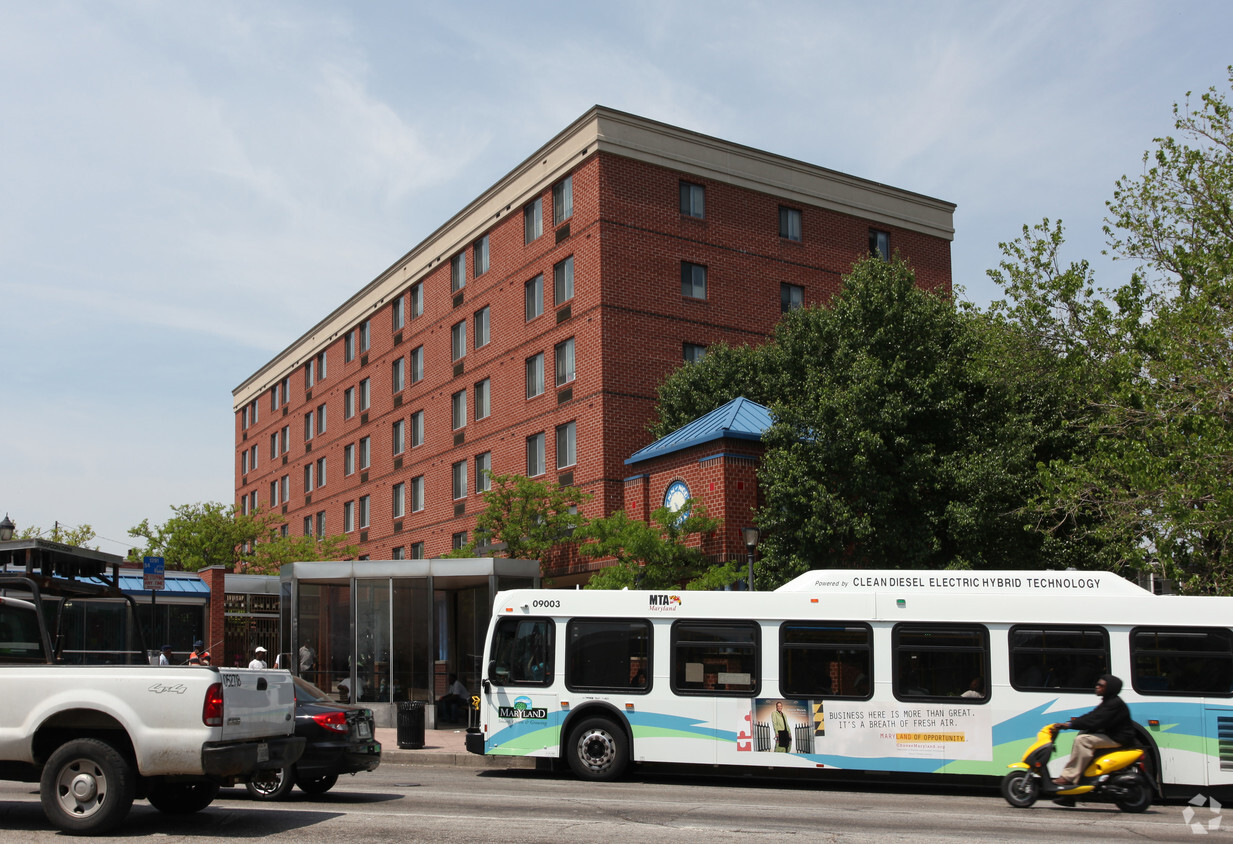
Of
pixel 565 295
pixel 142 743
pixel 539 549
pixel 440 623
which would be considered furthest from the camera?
pixel 565 295

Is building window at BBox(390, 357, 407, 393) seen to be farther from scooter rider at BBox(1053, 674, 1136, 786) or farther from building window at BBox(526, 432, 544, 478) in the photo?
scooter rider at BBox(1053, 674, 1136, 786)

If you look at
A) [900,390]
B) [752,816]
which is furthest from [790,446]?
[752,816]

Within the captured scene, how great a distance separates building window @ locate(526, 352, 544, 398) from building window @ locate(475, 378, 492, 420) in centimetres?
291

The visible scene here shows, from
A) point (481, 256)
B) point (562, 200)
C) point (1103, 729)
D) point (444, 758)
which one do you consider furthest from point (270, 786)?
point (481, 256)

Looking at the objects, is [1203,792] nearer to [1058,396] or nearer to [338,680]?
[1058,396]

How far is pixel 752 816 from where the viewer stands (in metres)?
12.1

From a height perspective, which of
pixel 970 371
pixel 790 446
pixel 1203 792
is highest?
pixel 970 371

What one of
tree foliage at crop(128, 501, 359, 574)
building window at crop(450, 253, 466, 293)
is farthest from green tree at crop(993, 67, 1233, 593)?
tree foliage at crop(128, 501, 359, 574)

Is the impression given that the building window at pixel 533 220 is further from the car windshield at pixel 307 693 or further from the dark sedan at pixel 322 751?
the dark sedan at pixel 322 751

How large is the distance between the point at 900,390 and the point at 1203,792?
12314 millimetres

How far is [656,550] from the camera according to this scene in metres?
26.0

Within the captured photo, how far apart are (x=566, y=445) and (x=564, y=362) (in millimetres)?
2688

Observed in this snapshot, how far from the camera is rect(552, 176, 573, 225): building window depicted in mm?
36844

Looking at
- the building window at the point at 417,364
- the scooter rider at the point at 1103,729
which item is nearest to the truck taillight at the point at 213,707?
the scooter rider at the point at 1103,729
